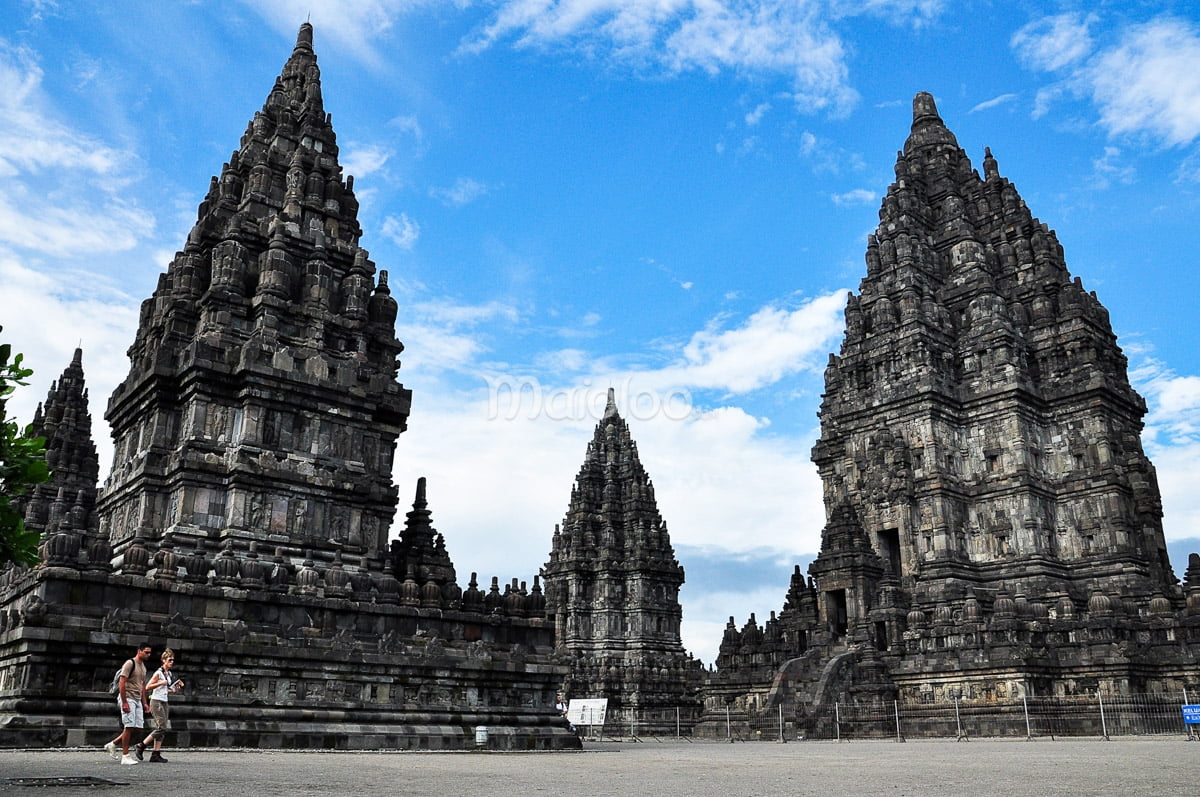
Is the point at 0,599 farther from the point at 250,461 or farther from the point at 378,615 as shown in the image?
the point at 378,615

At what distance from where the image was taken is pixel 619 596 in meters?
62.2

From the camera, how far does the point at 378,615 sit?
21.8m

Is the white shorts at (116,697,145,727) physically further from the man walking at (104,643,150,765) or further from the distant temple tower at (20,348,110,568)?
the distant temple tower at (20,348,110,568)

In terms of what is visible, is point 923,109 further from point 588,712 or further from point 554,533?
point 588,712

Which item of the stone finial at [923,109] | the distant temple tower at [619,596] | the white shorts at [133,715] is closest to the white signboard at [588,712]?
the white shorts at [133,715]

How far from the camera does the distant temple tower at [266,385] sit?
23.3m

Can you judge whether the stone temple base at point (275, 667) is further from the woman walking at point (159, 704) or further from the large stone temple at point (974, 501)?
the large stone temple at point (974, 501)

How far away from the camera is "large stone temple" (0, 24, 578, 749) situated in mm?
18188

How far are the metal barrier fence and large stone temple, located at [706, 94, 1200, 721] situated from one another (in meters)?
0.74

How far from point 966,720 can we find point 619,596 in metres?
30.6

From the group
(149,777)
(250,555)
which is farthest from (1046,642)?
(149,777)

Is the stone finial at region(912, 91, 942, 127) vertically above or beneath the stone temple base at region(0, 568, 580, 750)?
above

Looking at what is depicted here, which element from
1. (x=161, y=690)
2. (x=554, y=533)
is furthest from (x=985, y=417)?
(x=161, y=690)

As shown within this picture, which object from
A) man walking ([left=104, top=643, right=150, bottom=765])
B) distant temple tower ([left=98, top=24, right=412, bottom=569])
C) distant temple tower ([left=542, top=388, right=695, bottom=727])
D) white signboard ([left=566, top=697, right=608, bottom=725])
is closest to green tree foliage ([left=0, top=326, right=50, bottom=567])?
man walking ([left=104, top=643, right=150, bottom=765])
